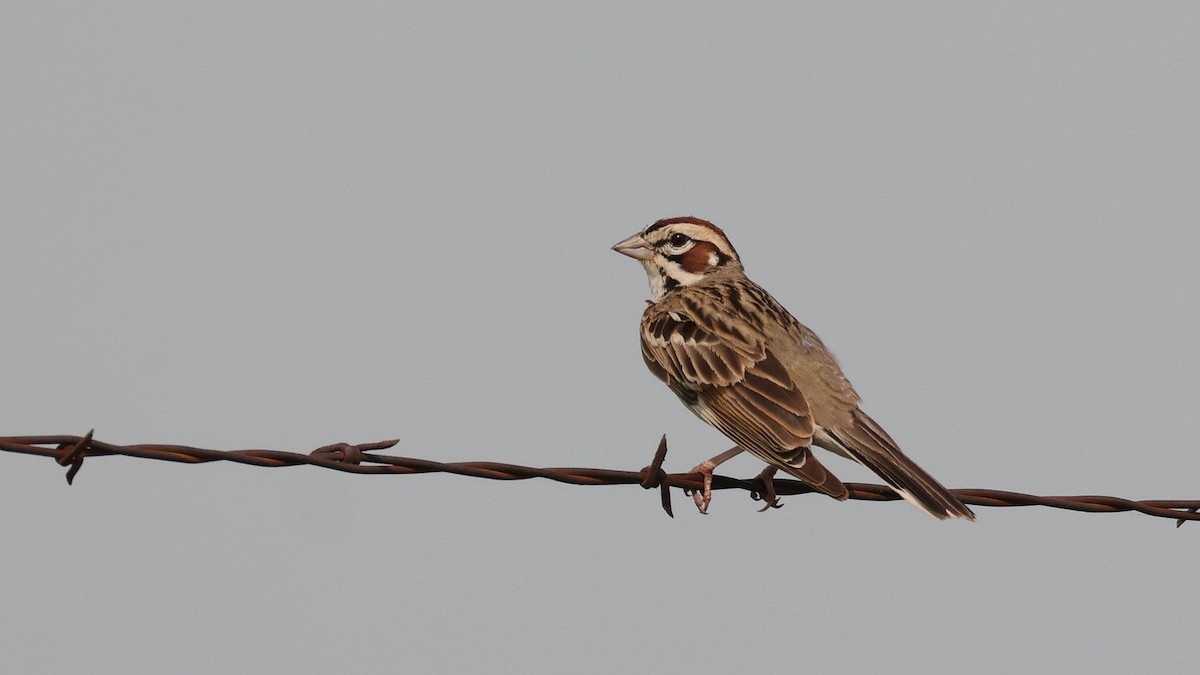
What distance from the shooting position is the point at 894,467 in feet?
27.3

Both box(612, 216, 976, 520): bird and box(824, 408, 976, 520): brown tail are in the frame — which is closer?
box(824, 408, 976, 520): brown tail

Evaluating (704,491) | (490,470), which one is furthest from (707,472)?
(490,470)

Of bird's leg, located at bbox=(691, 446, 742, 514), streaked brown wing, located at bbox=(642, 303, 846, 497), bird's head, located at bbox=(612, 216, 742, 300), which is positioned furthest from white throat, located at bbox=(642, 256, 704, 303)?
bird's leg, located at bbox=(691, 446, 742, 514)

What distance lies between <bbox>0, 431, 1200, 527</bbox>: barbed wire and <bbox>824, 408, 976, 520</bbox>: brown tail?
14cm

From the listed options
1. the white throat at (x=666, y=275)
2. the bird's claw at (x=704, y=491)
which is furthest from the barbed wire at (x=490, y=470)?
the white throat at (x=666, y=275)

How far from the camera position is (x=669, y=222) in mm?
11164

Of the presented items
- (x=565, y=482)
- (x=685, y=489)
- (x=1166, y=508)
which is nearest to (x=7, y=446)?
(x=565, y=482)

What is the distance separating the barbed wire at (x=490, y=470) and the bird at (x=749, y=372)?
29 cm

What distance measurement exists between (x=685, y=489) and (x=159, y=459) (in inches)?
117

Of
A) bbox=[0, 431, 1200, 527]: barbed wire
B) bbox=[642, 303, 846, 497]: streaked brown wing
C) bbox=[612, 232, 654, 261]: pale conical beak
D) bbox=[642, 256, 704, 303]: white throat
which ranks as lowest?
bbox=[0, 431, 1200, 527]: barbed wire

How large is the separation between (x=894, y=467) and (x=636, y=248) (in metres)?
3.58

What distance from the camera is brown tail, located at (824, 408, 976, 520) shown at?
7816 millimetres

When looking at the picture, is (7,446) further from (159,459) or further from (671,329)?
(671,329)

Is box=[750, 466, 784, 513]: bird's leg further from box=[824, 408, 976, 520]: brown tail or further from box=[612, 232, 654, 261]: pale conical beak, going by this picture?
box=[612, 232, 654, 261]: pale conical beak
